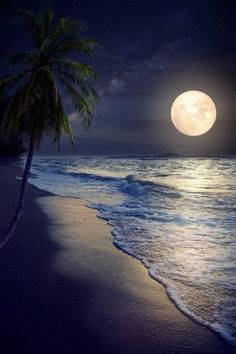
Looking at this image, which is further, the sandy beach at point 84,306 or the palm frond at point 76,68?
the palm frond at point 76,68

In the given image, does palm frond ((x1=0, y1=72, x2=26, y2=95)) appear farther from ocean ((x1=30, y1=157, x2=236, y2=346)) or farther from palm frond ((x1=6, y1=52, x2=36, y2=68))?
ocean ((x1=30, y1=157, x2=236, y2=346))

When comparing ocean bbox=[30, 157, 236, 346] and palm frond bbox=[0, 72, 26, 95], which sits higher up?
palm frond bbox=[0, 72, 26, 95]

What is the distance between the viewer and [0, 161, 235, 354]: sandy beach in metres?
4.37

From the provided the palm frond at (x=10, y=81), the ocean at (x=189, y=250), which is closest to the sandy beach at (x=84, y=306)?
the ocean at (x=189, y=250)

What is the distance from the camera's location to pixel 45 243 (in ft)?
29.7

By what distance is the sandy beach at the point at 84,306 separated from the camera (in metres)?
4.37

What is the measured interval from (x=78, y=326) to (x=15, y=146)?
6474cm

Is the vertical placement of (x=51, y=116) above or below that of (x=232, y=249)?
above

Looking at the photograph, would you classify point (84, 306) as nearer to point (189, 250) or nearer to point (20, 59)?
point (189, 250)

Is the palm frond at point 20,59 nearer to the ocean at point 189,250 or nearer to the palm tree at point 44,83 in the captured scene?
the palm tree at point 44,83

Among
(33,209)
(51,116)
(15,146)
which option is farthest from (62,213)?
(15,146)

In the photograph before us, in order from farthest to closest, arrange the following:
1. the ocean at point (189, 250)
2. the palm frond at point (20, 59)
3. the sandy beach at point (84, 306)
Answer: the palm frond at point (20, 59)
the ocean at point (189, 250)
the sandy beach at point (84, 306)

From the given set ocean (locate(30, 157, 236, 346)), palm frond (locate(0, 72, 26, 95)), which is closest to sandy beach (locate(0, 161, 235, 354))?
ocean (locate(30, 157, 236, 346))

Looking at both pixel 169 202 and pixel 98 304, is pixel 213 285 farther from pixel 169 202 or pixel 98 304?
pixel 169 202
